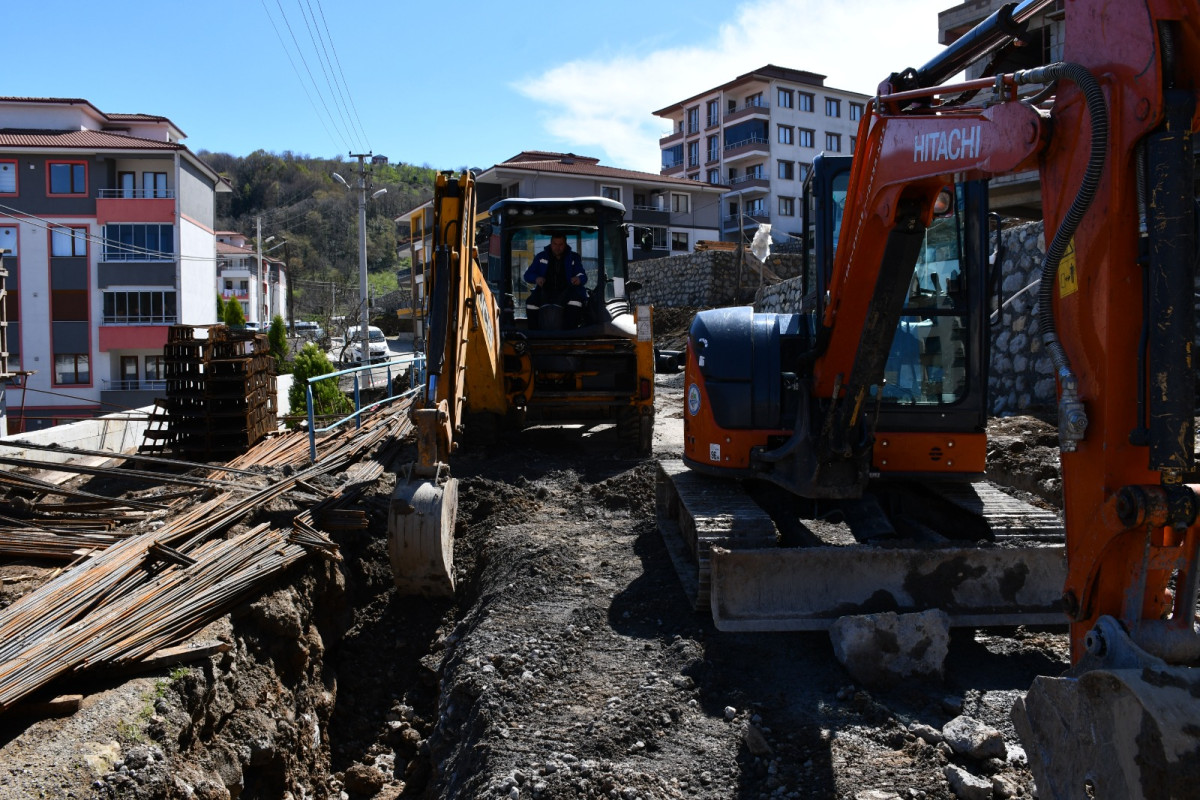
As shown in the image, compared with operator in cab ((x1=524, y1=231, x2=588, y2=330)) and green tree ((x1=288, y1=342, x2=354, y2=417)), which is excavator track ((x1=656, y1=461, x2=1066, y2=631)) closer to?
operator in cab ((x1=524, y1=231, x2=588, y2=330))

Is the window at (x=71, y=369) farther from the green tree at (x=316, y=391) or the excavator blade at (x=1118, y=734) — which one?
the excavator blade at (x=1118, y=734)

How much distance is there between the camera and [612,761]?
152 inches

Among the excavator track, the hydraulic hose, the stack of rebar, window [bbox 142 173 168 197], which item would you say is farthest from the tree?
the hydraulic hose

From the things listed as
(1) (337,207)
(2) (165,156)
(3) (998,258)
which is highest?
(1) (337,207)

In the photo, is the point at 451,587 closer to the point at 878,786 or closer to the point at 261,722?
the point at 261,722

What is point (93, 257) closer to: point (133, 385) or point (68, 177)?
point (68, 177)

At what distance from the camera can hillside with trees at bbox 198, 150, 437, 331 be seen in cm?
6950

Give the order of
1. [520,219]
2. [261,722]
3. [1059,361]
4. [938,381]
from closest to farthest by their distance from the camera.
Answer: [1059,361] < [261,722] < [938,381] < [520,219]

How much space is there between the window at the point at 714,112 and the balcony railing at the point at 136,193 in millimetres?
35314

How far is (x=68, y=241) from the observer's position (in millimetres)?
37344

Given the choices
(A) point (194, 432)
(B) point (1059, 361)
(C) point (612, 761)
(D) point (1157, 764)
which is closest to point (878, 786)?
(C) point (612, 761)

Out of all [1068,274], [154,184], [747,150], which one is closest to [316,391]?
[1068,274]

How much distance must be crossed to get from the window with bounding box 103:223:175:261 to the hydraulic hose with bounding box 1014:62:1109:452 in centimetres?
4000

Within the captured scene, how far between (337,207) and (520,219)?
73934 mm
